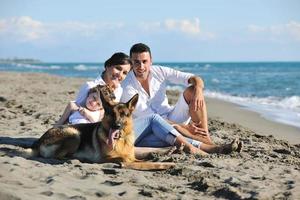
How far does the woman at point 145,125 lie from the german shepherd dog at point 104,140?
1.97 feet

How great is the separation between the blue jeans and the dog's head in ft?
2.53

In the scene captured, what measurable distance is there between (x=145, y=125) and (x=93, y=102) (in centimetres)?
83

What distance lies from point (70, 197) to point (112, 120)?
1.44 metres

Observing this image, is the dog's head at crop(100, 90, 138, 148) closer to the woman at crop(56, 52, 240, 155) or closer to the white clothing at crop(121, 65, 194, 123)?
the woman at crop(56, 52, 240, 155)

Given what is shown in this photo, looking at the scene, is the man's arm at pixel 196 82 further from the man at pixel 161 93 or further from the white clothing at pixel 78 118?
the white clothing at pixel 78 118

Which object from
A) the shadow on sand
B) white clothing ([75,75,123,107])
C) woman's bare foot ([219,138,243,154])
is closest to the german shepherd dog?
the shadow on sand

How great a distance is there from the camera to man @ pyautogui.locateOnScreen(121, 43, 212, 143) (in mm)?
6941

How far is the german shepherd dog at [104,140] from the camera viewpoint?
595 centimetres

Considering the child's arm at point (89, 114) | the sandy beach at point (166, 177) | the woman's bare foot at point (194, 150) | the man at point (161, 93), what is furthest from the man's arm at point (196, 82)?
the child's arm at point (89, 114)

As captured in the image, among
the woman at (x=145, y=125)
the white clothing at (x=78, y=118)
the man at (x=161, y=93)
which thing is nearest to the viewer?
the woman at (x=145, y=125)

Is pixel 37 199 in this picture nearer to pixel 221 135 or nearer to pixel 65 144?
pixel 65 144

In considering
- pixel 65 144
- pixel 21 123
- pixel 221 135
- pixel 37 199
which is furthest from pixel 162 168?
pixel 21 123

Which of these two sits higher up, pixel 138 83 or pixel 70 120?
pixel 138 83

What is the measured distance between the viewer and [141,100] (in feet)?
23.6
